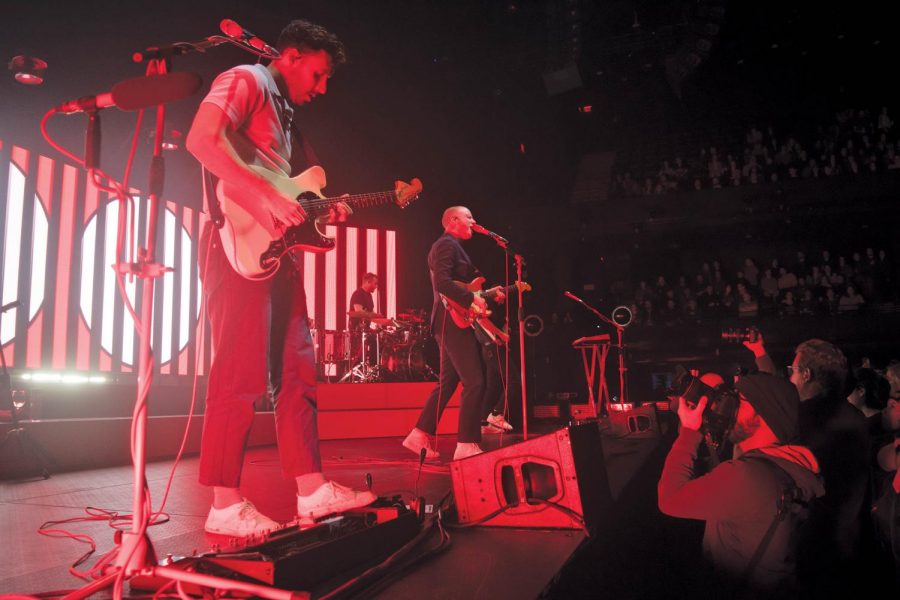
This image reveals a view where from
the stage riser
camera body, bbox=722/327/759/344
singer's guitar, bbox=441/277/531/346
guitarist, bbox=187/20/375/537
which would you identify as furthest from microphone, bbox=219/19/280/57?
the stage riser

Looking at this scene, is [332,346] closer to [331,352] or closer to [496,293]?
[331,352]

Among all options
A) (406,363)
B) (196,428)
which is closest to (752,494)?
(196,428)

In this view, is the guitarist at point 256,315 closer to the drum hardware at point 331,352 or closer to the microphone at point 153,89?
the microphone at point 153,89

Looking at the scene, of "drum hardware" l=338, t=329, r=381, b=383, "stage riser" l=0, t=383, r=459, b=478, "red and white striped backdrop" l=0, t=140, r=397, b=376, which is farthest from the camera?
"drum hardware" l=338, t=329, r=381, b=383

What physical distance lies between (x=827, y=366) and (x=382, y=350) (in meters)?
6.56

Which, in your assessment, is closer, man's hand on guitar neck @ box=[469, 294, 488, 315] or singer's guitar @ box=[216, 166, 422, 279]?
singer's guitar @ box=[216, 166, 422, 279]

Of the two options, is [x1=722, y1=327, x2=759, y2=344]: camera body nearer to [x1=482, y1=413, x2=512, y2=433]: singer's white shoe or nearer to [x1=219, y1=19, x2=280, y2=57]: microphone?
[x1=219, y1=19, x2=280, y2=57]: microphone

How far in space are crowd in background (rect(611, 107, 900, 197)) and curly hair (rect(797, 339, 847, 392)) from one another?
11450 mm

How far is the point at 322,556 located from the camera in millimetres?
1414

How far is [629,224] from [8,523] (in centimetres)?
1303

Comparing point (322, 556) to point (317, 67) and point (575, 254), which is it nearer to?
point (317, 67)

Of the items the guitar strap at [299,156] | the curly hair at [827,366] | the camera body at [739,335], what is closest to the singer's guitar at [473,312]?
the camera body at [739,335]

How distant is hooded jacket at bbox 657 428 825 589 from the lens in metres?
2.01

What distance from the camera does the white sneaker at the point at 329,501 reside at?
6.14ft
